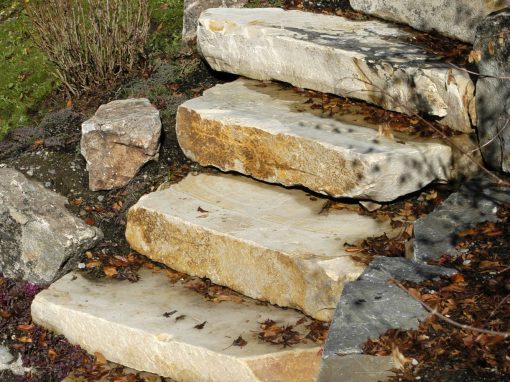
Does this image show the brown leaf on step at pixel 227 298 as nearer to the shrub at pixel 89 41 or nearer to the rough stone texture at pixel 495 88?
the rough stone texture at pixel 495 88

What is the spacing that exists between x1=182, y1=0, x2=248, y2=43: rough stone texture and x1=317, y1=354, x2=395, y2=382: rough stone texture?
14.3 feet

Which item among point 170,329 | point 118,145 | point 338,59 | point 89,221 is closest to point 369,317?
point 170,329

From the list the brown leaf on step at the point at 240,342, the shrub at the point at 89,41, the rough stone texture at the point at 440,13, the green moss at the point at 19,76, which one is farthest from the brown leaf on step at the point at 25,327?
the rough stone texture at the point at 440,13

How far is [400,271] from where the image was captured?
5.30 m

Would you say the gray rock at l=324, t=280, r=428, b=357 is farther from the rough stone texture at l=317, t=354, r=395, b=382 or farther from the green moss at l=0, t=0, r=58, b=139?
the green moss at l=0, t=0, r=58, b=139

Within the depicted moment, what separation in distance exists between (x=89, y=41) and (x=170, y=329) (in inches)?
127

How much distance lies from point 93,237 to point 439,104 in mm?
2748

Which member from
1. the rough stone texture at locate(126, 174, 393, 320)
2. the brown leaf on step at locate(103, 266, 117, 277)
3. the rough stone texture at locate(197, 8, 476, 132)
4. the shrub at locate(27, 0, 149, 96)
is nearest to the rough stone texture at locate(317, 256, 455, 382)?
the rough stone texture at locate(126, 174, 393, 320)

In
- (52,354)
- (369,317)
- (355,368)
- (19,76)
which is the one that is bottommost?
(52,354)

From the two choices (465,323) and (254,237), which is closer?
(465,323)

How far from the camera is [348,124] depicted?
657 centimetres

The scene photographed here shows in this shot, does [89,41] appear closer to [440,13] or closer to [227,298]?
[227,298]

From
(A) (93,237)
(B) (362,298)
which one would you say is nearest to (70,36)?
(A) (93,237)

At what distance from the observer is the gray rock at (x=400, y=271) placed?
5215mm
